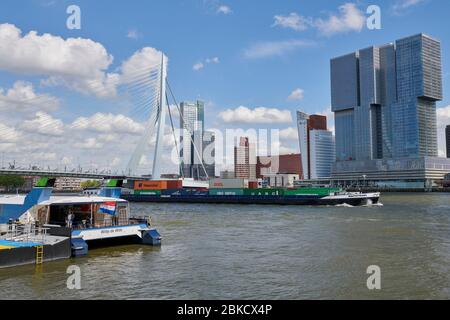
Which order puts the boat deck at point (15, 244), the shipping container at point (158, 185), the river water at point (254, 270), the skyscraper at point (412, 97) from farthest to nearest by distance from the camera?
the skyscraper at point (412, 97) < the shipping container at point (158, 185) < the boat deck at point (15, 244) < the river water at point (254, 270)

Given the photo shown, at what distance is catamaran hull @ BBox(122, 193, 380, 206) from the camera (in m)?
65.1

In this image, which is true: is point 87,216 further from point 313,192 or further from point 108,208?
point 313,192

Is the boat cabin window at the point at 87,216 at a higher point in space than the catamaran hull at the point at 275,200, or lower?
higher

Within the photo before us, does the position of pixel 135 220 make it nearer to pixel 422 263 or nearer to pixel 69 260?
pixel 69 260

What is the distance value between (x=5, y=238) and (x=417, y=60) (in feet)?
645

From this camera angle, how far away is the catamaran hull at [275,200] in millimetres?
65062

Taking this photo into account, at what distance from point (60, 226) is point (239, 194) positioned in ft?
198

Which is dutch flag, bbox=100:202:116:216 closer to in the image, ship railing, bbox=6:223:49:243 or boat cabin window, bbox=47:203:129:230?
boat cabin window, bbox=47:203:129:230

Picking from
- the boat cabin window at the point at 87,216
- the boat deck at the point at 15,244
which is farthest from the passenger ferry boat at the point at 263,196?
the boat deck at the point at 15,244

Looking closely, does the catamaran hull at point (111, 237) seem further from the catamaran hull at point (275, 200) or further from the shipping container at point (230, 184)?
the shipping container at point (230, 184)

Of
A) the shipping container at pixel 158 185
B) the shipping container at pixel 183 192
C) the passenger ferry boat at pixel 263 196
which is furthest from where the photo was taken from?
the shipping container at pixel 158 185

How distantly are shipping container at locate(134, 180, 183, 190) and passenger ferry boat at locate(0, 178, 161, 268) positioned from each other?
67.0 metres

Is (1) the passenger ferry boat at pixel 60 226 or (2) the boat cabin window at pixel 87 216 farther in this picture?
(2) the boat cabin window at pixel 87 216

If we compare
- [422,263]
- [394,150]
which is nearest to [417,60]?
[394,150]
